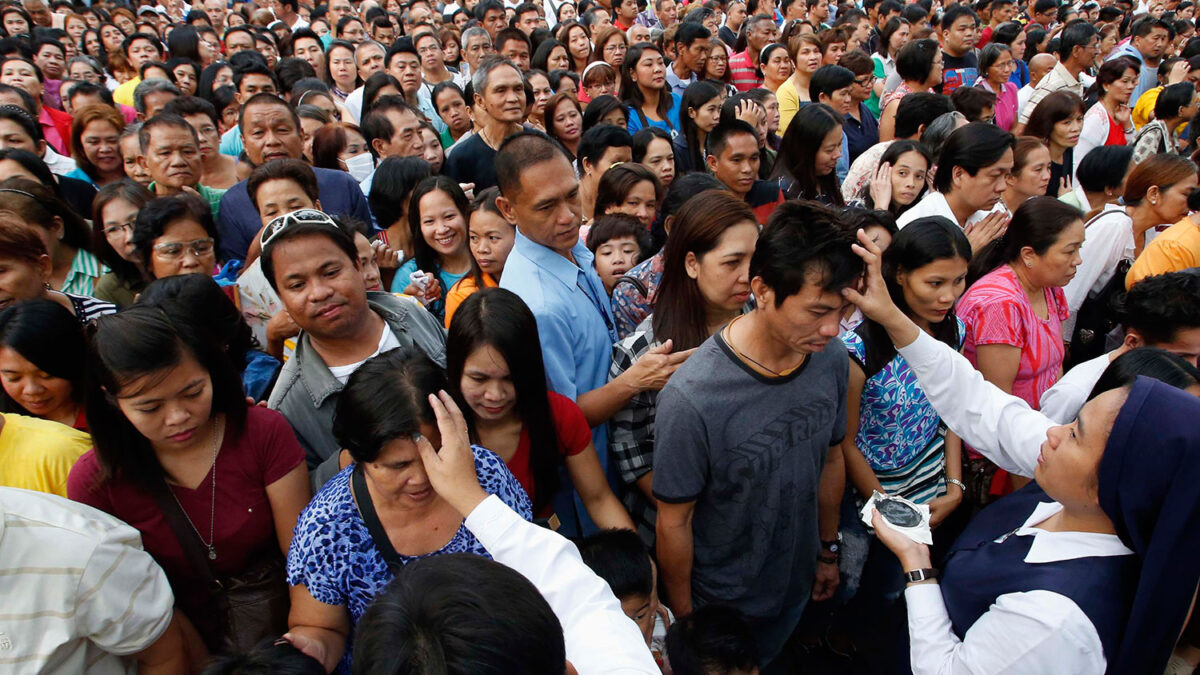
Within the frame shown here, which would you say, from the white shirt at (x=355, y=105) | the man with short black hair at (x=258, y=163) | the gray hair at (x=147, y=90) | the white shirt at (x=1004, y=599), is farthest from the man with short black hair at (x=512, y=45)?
the white shirt at (x=1004, y=599)

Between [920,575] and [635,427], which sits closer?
[920,575]

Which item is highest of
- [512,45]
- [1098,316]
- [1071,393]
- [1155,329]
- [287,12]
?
[287,12]

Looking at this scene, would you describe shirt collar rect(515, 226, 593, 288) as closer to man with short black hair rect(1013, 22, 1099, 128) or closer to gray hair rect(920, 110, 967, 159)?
gray hair rect(920, 110, 967, 159)

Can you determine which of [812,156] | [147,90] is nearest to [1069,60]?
[812,156]

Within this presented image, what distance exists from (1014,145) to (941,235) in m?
1.79

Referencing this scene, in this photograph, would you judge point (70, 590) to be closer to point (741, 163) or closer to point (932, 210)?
point (741, 163)

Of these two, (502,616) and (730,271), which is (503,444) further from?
(502,616)

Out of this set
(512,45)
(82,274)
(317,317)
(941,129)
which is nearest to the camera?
(317,317)

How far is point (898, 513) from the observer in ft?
6.66

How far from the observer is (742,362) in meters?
2.03

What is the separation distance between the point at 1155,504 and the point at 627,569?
1.24 metres

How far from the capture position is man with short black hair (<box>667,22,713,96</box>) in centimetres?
701

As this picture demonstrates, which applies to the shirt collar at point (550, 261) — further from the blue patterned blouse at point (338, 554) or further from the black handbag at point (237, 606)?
the black handbag at point (237, 606)

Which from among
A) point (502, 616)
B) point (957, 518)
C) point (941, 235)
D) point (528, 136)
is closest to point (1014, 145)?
point (941, 235)
